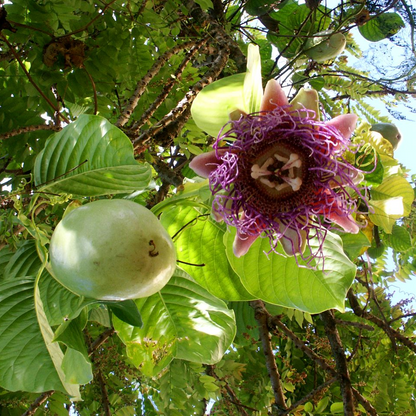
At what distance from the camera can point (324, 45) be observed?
7.36ft

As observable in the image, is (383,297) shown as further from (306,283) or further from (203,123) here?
(203,123)

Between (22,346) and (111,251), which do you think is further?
(22,346)

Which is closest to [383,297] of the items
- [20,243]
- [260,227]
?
[260,227]

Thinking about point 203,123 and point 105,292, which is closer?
point 105,292

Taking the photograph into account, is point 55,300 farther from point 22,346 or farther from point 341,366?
point 341,366

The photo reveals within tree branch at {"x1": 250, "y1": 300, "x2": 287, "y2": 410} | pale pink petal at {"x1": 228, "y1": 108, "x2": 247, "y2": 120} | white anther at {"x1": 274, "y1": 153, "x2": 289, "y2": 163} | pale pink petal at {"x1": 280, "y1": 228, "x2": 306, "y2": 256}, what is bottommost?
tree branch at {"x1": 250, "y1": 300, "x2": 287, "y2": 410}

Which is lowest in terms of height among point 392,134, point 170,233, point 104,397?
point 104,397

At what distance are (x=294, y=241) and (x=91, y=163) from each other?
460 mm

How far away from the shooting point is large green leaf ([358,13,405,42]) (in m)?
2.46

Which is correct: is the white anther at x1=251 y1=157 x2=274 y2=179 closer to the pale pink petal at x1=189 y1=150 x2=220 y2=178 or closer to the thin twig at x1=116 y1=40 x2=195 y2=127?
the pale pink petal at x1=189 y1=150 x2=220 y2=178

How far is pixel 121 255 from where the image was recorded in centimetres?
68

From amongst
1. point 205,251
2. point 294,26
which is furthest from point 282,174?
point 294,26

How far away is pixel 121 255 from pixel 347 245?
663 mm

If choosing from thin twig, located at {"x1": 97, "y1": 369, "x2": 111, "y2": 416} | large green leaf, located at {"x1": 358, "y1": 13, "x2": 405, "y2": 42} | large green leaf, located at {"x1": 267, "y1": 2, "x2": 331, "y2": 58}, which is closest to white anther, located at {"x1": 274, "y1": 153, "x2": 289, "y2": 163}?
thin twig, located at {"x1": 97, "y1": 369, "x2": 111, "y2": 416}
